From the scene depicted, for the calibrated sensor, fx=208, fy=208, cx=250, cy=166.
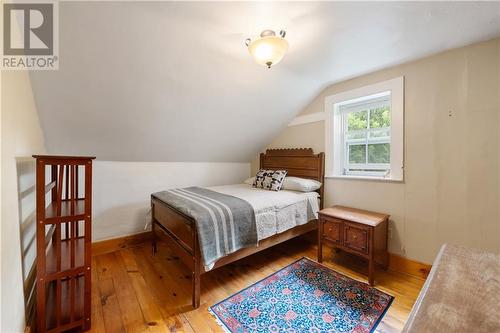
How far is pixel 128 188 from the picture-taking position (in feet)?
9.24

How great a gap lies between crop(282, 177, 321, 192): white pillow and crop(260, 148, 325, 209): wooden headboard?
0.12m

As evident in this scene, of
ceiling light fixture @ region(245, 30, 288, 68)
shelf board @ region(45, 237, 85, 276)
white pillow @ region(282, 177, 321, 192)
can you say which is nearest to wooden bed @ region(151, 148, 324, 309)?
white pillow @ region(282, 177, 321, 192)

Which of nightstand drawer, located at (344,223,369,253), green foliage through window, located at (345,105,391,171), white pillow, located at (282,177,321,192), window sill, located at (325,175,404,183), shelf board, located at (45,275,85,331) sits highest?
green foliage through window, located at (345,105,391,171)

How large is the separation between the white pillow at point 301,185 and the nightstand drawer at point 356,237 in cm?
70

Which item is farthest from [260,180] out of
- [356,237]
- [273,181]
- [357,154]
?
[356,237]

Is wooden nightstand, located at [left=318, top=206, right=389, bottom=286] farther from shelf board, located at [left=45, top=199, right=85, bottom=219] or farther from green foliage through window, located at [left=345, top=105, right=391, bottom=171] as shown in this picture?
shelf board, located at [left=45, top=199, right=85, bottom=219]

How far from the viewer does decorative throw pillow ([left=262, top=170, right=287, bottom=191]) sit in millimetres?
2887

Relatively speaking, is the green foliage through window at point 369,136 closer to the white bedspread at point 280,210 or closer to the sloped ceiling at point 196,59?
the sloped ceiling at point 196,59

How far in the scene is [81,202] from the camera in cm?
161

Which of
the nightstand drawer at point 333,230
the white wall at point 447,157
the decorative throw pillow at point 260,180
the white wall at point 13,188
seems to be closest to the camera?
the white wall at point 13,188

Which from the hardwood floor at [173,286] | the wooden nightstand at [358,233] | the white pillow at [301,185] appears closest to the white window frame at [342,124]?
the white pillow at [301,185]

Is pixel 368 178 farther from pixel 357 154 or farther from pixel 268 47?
pixel 268 47

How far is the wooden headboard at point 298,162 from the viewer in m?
2.89

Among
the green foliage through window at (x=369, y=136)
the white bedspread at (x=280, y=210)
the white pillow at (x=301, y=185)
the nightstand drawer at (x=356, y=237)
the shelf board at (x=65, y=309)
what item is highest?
the green foliage through window at (x=369, y=136)
